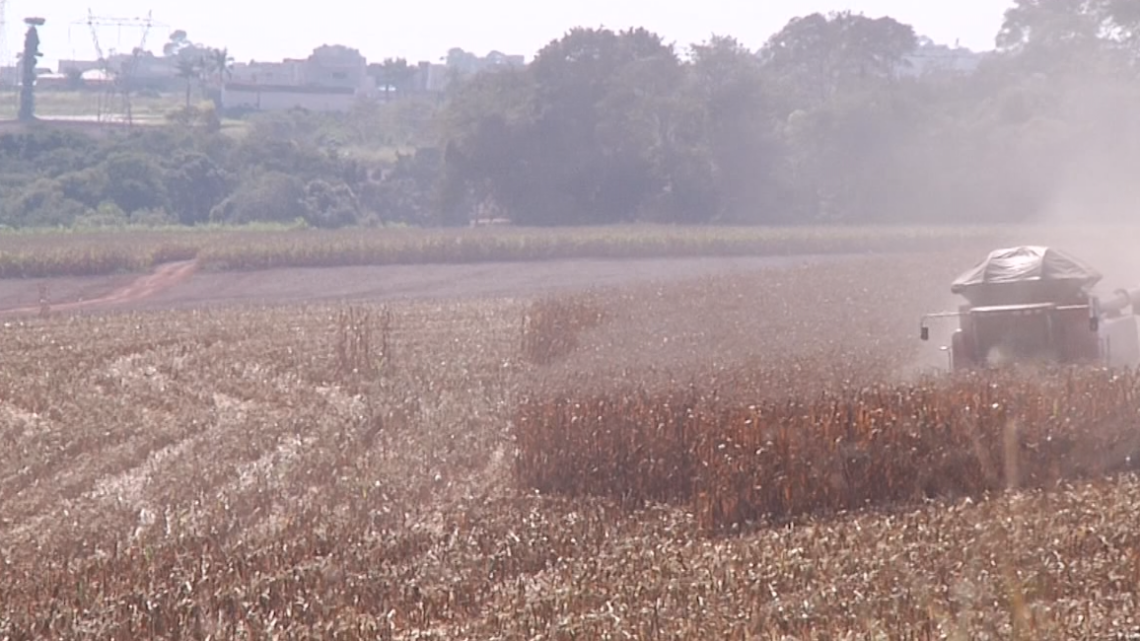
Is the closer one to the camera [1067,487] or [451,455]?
[1067,487]

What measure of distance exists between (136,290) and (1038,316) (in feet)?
97.4

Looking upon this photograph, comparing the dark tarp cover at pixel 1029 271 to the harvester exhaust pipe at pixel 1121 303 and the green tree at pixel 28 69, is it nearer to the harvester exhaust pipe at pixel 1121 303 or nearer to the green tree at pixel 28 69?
the harvester exhaust pipe at pixel 1121 303

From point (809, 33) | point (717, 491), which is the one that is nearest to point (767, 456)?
point (717, 491)

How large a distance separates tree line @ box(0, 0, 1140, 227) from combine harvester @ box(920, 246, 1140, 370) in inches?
1564

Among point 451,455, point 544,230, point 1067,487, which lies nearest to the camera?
point 1067,487

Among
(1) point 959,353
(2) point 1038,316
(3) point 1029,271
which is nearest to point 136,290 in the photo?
(1) point 959,353

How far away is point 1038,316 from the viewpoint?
52.9 ft

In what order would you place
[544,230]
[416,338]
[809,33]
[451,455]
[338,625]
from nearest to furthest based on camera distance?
[338,625]
[451,455]
[416,338]
[544,230]
[809,33]

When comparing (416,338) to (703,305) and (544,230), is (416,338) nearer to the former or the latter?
(703,305)

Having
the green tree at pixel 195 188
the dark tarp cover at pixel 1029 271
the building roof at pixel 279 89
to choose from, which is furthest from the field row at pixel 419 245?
the building roof at pixel 279 89

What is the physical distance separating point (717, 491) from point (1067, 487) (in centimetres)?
272

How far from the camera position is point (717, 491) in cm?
1338

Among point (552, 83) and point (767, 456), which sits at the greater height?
point (552, 83)

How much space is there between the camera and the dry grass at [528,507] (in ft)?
31.9
